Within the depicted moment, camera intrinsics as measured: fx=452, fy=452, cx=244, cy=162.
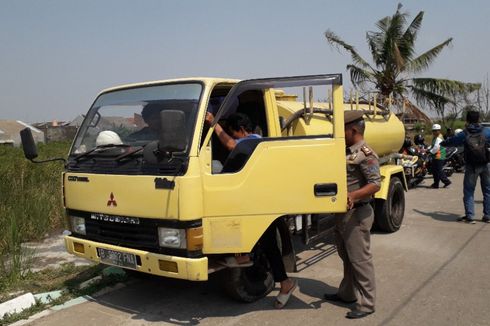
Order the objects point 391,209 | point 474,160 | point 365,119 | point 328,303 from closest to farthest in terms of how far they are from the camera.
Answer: point 328,303, point 365,119, point 391,209, point 474,160

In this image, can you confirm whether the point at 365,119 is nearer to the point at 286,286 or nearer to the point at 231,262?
the point at 286,286

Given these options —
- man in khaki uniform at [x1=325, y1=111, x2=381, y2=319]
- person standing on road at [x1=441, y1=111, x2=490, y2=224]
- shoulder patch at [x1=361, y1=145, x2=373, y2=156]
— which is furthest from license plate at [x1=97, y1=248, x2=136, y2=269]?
person standing on road at [x1=441, y1=111, x2=490, y2=224]

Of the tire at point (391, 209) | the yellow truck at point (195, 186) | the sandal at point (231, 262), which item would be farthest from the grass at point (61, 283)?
the tire at point (391, 209)

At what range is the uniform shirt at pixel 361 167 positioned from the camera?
4.00m

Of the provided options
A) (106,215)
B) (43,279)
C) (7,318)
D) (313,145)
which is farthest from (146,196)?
(43,279)

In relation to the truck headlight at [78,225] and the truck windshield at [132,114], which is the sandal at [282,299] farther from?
the truck headlight at [78,225]

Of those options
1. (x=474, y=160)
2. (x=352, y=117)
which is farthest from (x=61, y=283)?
(x=474, y=160)

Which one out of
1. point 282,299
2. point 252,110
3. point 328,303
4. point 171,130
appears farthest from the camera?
point 252,110

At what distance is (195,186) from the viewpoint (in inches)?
146

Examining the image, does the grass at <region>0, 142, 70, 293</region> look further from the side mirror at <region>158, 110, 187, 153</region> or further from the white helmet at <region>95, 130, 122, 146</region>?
the side mirror at <region>158, 110, 187, 153</region>

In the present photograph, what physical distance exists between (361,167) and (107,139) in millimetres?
2497

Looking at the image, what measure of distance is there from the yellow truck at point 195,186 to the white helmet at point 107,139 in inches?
0.6

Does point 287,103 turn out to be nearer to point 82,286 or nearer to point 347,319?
point 347,319

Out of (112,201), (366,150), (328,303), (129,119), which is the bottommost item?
(328,303)
